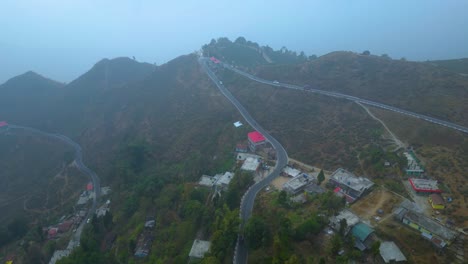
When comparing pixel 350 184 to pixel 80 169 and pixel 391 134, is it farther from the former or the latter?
pixel 80 169

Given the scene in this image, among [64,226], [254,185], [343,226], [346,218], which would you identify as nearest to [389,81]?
[254,185]

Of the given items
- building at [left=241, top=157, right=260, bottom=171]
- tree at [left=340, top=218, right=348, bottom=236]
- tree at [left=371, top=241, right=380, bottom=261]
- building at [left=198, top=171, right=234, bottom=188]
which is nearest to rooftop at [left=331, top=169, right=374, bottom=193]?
tree at [left=340, top=218, right=348, bottom=236]

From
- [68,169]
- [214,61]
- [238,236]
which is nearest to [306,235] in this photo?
[238,236]

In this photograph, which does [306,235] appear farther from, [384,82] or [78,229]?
[384,82]

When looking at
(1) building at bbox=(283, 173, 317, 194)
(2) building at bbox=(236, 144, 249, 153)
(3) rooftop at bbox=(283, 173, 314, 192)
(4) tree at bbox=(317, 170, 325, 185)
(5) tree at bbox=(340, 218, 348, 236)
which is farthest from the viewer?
(2) building at bbox=(236, 144, 249, 153)

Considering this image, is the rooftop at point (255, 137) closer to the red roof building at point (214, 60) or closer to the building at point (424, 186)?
the building at point (424, 186)

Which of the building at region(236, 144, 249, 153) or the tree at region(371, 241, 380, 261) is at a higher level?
the tree at region(371, 241, 380, 261)

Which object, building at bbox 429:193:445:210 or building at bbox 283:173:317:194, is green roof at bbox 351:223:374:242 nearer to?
building at bbox 429:193:445:210
